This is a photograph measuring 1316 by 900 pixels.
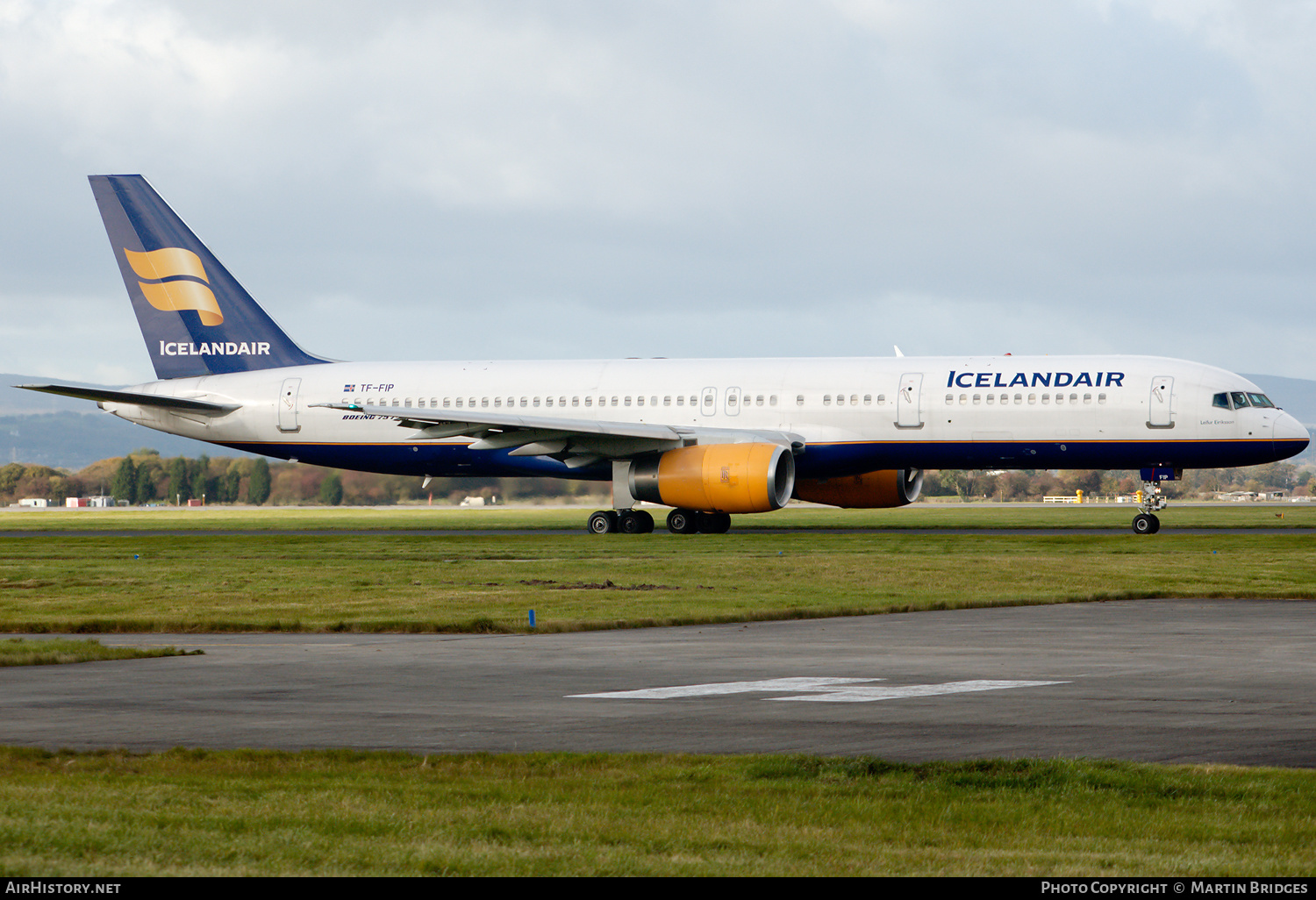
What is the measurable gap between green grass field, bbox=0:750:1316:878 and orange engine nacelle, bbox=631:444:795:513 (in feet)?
92.9

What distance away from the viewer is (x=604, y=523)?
136 ft

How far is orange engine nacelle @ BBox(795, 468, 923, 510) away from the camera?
4306 cm

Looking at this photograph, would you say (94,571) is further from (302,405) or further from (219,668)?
(302,405)

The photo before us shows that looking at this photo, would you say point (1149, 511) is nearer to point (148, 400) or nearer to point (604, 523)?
point (604, 523)

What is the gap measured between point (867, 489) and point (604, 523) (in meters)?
7.44

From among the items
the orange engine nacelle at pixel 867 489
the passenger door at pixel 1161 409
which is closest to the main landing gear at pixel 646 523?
the orange engine nacelle at pixel 867 489

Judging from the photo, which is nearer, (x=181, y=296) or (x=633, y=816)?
(x=633, y=816)

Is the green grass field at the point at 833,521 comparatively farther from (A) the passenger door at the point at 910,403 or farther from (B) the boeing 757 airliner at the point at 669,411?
(A) the passenger door at the point at 910,403

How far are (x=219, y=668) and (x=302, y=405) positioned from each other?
106ft

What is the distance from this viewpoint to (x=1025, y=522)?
50344 millimetres

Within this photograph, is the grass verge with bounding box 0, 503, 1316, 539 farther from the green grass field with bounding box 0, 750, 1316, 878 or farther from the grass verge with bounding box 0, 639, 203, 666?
the green grass field with bounding box 0, 750, 1316, 878

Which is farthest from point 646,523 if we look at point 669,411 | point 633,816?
point 633,816

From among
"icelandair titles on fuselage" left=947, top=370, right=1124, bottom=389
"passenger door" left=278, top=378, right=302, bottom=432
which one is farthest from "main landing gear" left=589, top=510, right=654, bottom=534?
"passenger door" left=278, top=378, right=302, bottom=432
